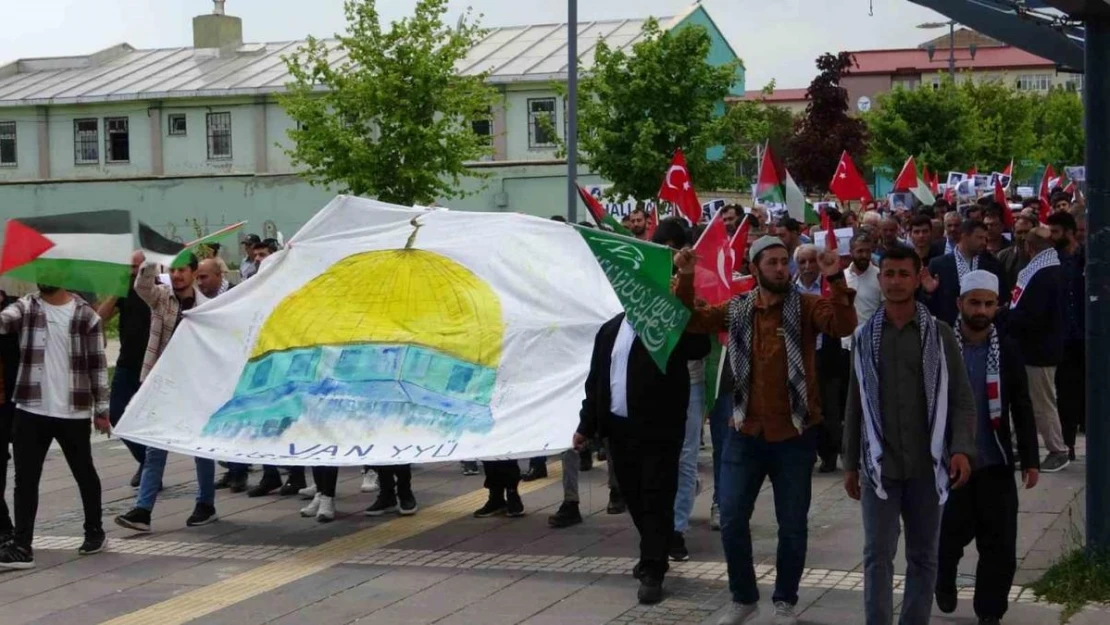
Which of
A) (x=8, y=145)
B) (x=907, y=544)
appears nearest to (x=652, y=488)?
(x=907, y=544)

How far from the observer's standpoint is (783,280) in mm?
7578

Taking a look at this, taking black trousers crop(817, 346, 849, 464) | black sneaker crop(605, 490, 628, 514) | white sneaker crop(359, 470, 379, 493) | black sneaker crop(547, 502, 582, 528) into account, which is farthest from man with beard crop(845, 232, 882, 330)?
white sneaker crop(359, 470, 379, 493)

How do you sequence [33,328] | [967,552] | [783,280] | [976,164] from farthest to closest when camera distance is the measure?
[976,164], [33,328], [967,552], [783,280]

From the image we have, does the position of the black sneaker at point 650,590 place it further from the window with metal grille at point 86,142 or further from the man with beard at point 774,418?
the window with metal grille at point 86,142

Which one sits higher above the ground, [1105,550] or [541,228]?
[541,228]

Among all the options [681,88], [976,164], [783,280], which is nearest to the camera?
[783,280]

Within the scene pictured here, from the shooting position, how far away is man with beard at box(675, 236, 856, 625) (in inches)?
296

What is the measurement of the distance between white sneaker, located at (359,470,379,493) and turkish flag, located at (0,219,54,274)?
11.5 ft

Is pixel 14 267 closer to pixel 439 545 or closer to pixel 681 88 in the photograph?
pixel 439 545

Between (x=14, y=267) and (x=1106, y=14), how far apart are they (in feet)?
21.7

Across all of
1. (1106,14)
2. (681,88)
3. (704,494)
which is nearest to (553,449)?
(704,494)

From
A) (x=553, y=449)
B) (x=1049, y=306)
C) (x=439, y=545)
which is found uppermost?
(x=1049, y=306)

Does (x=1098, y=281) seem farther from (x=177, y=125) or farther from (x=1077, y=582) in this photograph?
(x=177, y=125)

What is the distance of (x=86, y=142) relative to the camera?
49.8 metres
